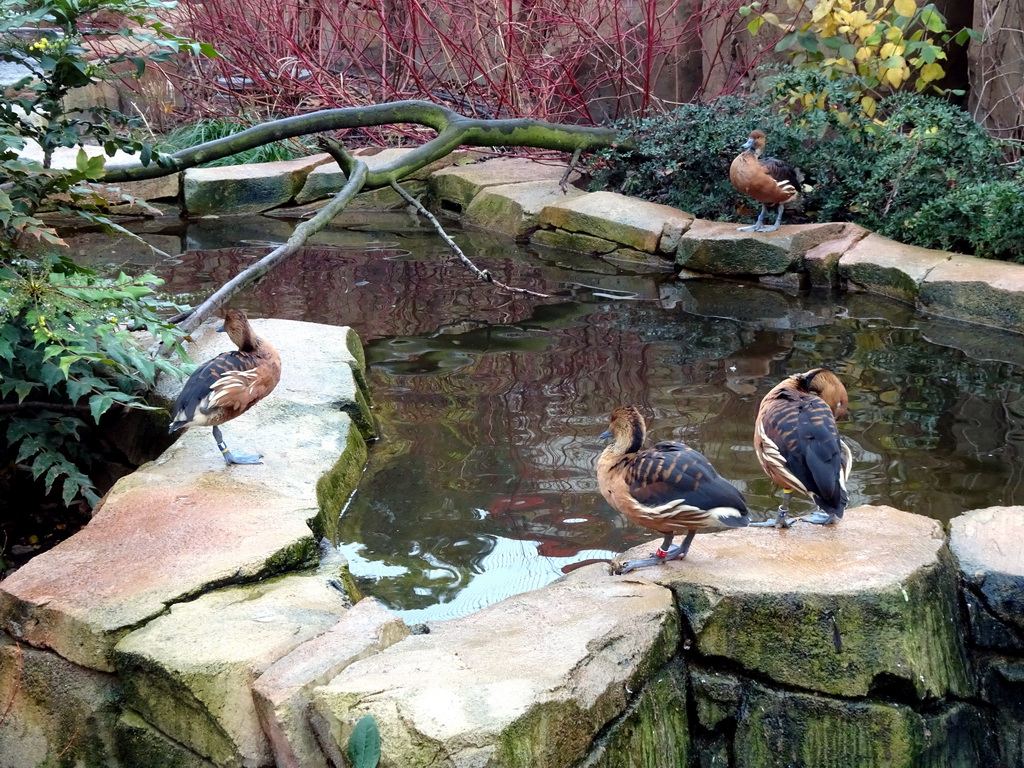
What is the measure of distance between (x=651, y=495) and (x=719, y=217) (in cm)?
583

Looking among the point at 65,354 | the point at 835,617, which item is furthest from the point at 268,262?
the point at 835,617

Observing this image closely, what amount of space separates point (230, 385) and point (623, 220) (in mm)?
5018

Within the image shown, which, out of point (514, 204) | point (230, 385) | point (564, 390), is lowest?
point (564, 390)

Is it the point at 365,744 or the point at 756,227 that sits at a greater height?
the point at 756,227

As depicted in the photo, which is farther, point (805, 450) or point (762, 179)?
point (762, 179)

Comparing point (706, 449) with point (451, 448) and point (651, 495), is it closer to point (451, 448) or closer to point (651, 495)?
point (451, 448)

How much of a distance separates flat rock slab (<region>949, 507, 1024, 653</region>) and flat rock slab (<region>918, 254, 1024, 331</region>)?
3.48 metres

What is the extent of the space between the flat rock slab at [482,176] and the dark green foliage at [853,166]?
73cm

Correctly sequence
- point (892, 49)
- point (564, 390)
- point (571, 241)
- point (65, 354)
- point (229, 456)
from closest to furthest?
point (65, 354) < point (229, 456) < point (564, 390) < point (892, 49) < point (571, 241)

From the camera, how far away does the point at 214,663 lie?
9.14ft

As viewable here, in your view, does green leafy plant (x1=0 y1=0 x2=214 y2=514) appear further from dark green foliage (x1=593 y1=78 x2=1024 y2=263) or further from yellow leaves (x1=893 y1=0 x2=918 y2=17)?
yellow leaves (x1=893 y1=0 x2=918 y2=17)

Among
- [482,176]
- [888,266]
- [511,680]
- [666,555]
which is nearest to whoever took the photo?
[511,680]

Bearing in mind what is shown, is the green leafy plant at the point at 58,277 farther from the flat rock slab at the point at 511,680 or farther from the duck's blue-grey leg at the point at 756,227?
the duck's blue-grey leg at the point at 756,227

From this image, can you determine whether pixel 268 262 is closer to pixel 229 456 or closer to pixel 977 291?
pixel 229 456
